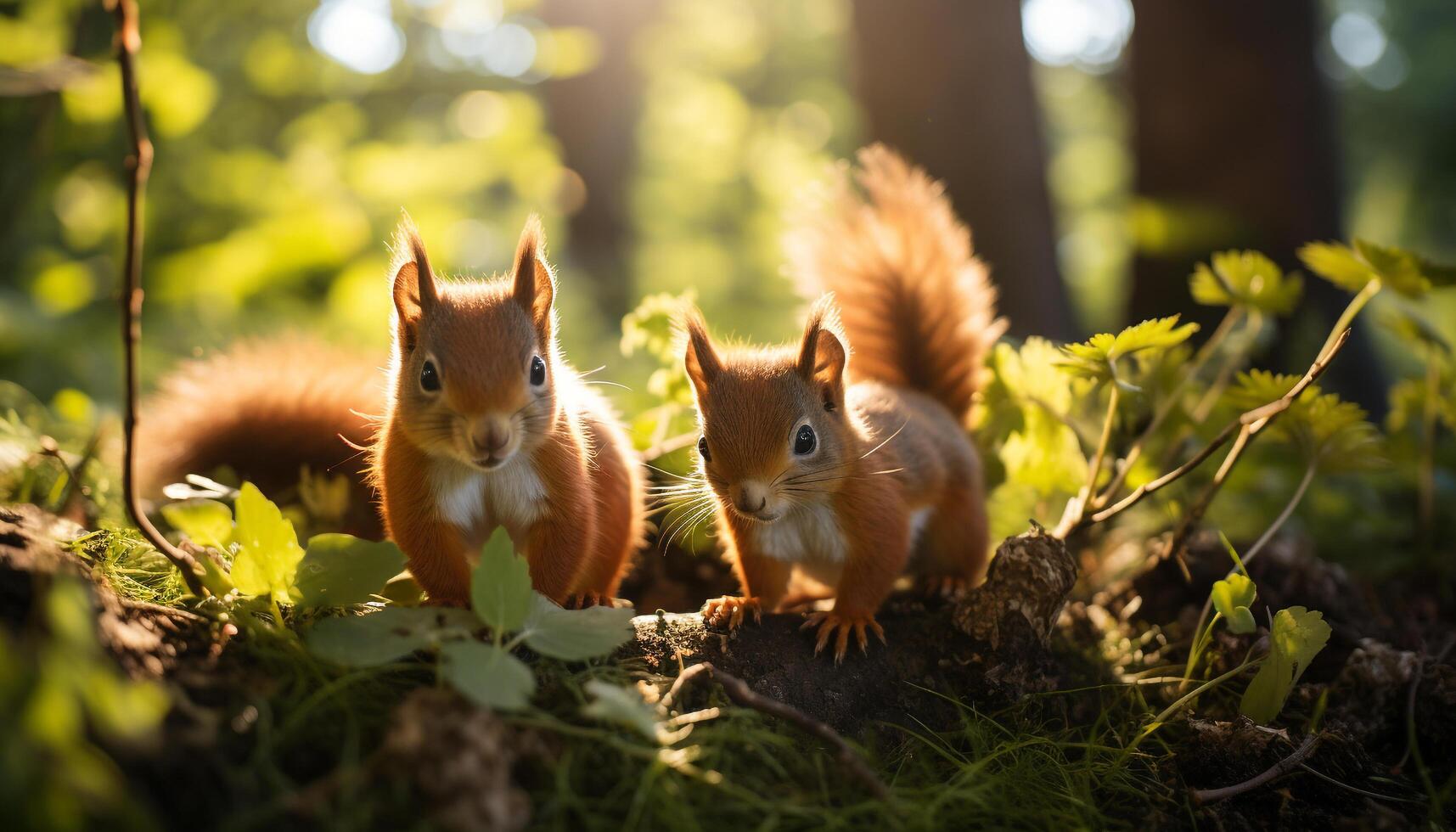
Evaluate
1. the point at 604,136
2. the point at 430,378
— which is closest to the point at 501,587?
the point at 430,378

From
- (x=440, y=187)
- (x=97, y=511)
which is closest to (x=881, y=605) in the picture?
(x=97, y=511)

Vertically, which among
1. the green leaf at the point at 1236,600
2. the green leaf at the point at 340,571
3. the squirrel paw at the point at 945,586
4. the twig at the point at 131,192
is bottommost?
the squirrel paw at the point at 945,586

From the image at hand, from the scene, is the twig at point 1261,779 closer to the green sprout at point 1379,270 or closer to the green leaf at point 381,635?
the green sprout at point 1379,270

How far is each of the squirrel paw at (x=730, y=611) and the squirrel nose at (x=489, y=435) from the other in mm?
488

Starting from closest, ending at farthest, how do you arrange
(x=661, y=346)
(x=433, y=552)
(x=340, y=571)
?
1. (x=340, y=571)
2. (x=433, y=552)
3. (x=661, y=346)

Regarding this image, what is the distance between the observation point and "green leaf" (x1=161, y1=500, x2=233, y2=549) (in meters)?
1.37

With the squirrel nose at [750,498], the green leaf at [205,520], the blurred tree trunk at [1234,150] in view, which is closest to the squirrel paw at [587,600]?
the squirrel nose at [750,498]

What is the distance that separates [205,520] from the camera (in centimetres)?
139

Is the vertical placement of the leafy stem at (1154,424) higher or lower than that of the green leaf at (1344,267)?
lower

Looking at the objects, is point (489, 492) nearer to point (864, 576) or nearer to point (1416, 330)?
point (864, 576)

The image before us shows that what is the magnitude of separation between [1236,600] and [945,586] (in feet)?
2.02

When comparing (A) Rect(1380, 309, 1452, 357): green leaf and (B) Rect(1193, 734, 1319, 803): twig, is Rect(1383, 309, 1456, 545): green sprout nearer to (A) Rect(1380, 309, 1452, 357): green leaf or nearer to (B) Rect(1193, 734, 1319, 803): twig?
(A) Rect(1380, 309, 1452, 357): green leaf

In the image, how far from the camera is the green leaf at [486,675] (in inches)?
41.9

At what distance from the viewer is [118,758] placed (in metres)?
0.90
